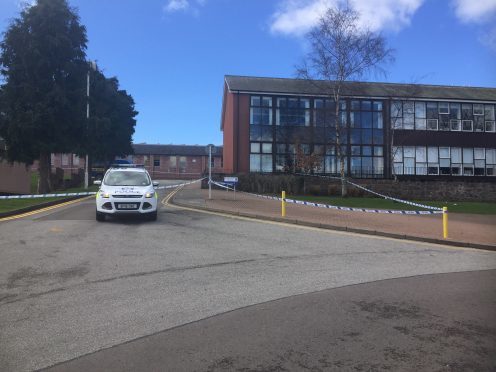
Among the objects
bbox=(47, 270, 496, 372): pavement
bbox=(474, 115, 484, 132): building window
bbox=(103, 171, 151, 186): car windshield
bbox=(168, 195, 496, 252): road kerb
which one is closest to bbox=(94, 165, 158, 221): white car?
bbox=(103, 171, 151, 186): car windshield

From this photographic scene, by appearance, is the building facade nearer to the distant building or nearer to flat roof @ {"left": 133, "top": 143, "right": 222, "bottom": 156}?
the distant building

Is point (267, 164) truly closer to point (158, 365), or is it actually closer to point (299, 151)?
point (299, 151)

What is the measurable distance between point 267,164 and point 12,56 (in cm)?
1958

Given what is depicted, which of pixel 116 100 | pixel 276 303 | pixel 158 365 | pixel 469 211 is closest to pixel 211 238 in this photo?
pixel 276 303

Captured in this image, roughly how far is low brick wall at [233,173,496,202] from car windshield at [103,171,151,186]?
15077 millimetres

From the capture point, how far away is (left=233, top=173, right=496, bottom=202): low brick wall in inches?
1165

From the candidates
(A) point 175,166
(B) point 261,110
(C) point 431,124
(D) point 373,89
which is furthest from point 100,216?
Result: (A) point 175,166

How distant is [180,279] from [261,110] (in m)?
32.2

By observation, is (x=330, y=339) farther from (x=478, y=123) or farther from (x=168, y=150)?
(x=168, y=150)

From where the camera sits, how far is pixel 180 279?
7.29 m

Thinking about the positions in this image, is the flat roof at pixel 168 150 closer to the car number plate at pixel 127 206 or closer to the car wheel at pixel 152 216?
the car wheel at pixel 152 216

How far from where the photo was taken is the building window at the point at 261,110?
38.4m

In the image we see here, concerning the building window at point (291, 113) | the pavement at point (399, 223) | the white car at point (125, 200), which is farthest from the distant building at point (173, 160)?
the white car at point (125, 200)

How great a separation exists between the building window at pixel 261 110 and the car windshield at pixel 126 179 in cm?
2378
